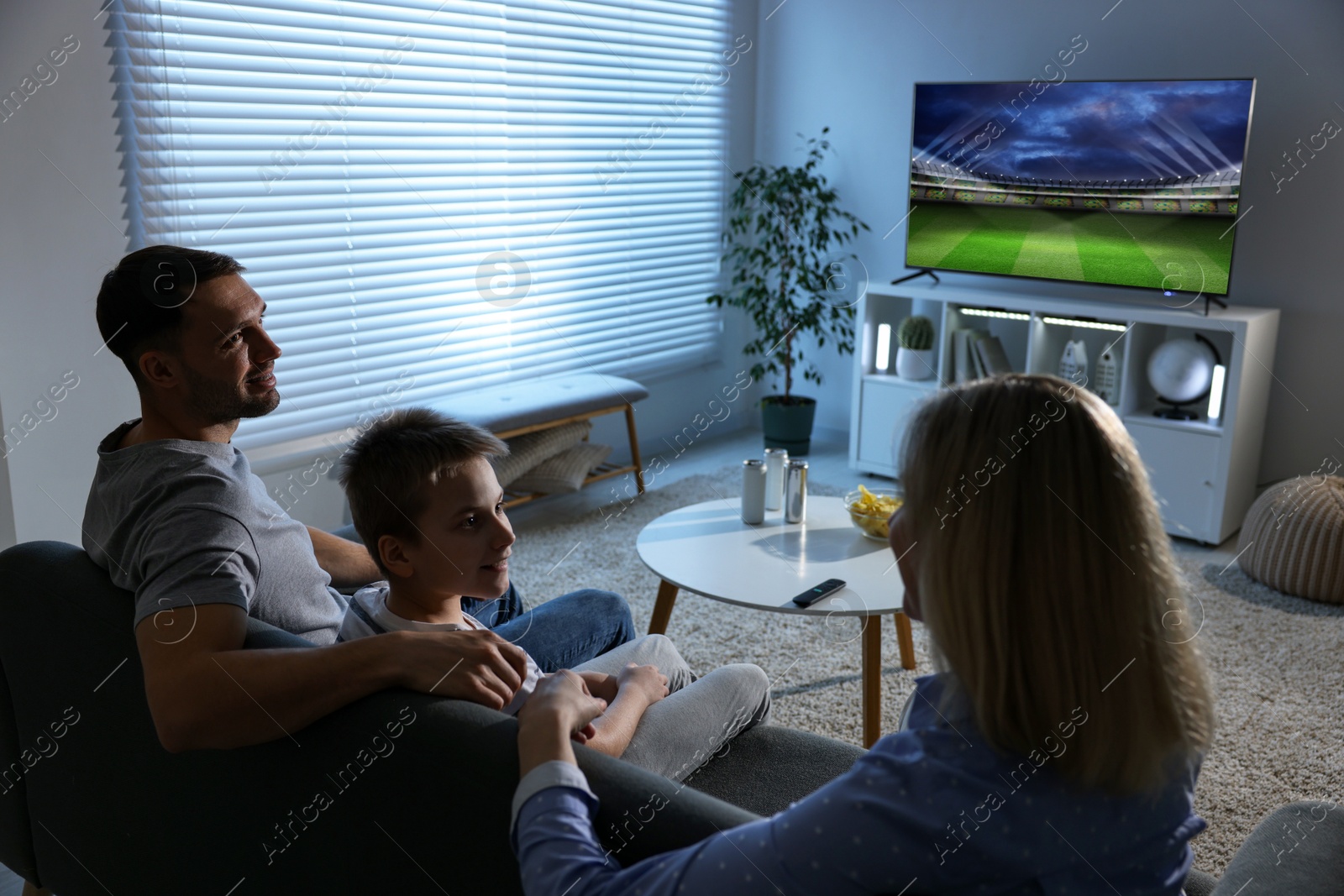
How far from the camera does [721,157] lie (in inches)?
194

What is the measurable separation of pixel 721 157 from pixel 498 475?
6.81 ft

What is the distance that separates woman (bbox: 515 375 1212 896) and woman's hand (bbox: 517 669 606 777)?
0.17 meters

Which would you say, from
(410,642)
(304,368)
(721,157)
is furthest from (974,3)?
(410,642)

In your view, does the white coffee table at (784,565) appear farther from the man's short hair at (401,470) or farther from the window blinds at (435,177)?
the window blinds at (435,177)

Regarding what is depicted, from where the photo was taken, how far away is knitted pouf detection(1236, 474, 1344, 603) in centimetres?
310

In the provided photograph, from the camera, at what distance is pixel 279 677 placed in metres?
1.13

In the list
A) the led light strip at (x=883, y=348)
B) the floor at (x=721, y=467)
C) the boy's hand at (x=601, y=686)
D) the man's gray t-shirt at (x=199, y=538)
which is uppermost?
the man's gray t-shirt at (x=199, y=538)

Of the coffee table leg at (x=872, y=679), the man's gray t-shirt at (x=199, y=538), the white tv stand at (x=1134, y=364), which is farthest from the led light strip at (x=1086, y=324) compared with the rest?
the man's gray t-shirt at (x=199, y=538)

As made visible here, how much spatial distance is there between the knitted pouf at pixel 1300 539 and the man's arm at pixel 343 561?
2.60 metres

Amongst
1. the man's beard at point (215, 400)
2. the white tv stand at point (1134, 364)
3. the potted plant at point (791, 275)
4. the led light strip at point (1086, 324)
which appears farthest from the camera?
the potted plant at point (791, 275)

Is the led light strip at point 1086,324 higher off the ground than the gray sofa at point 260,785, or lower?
higher

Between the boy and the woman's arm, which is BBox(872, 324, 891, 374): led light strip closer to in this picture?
the boy

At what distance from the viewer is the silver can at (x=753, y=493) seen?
2691 millimetres

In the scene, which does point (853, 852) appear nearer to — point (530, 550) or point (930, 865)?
point (930, 865)
